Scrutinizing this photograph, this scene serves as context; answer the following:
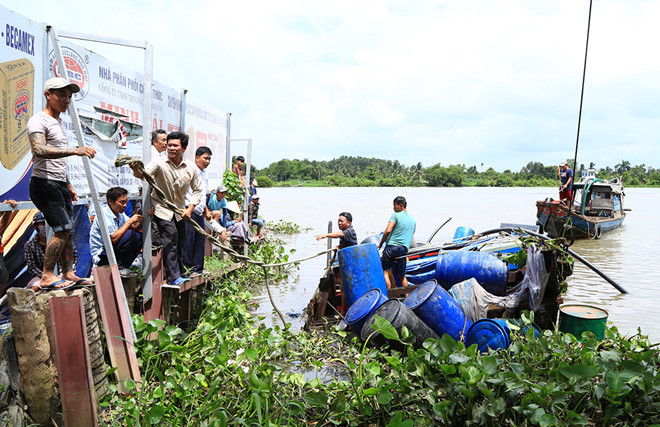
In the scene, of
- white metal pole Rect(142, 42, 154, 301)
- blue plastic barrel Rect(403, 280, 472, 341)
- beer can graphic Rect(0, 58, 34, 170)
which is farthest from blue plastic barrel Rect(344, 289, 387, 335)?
beer can graphic Rect(0, 58, 34, 170)

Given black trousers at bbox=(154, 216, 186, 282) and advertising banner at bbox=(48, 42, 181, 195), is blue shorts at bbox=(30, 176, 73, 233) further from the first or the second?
advertising banner at bbox=(48, 42, 181, 195)

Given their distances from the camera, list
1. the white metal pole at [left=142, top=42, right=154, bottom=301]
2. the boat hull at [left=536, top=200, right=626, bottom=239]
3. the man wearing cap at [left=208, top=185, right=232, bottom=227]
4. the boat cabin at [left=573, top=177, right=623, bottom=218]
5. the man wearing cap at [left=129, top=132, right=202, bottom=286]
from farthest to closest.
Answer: the boat cabin at [left=573, top=177, right=623, bottom=218] → the boat hull at [left=536, top=200, right=626, bottom=239] → the man wearing cap at [left=208, top=185, right=232, bottom=227] → the man wearing cap at [left=129, top=132, right=202, bottom=286] → the white metal pole at [left=142, top=42, right=154, bottom=301]

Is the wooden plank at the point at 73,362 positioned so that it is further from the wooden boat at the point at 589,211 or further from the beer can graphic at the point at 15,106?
the wooden boat at the point at 589,211

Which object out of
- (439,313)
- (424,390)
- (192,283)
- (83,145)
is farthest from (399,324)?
(83,145)

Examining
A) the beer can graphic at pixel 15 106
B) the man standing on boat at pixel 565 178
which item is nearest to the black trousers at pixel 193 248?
the beer can graphic at pixel 15 106

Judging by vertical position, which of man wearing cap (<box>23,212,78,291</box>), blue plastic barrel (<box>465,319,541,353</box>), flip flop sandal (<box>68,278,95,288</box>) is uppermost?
man wearing cap (<box>23,212,78,291</box>)

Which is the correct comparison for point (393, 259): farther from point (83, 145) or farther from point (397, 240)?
point (83, 145)

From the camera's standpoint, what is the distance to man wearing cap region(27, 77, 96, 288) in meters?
3.45

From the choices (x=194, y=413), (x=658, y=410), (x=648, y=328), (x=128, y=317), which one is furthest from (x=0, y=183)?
(x=648, y=328)

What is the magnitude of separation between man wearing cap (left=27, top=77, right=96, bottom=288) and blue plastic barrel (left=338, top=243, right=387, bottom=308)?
10.8ft

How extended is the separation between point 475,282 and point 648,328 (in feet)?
13.6

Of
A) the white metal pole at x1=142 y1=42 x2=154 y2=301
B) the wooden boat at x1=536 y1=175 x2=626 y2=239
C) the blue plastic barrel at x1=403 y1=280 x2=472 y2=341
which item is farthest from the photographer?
the wooden boat at x1=536 y1=175 x2=626 y2=239

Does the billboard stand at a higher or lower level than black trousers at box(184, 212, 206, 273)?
higher

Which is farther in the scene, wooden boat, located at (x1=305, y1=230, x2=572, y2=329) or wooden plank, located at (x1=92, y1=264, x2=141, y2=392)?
wooden boat, located at (x1=305, y1=230, x2=572, y2=329)
